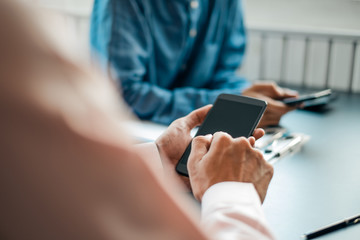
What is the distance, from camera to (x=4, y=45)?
0.26 metres

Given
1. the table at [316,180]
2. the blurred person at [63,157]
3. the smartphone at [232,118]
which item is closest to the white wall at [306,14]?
the table at [316,180]

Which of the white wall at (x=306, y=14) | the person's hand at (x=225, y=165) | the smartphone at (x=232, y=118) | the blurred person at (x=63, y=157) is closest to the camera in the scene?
the blurred person at (x=63, y=157)

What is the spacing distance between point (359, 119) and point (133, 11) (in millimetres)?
681

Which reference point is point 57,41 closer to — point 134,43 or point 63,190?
point 63,190

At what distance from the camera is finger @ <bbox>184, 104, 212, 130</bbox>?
815 mm

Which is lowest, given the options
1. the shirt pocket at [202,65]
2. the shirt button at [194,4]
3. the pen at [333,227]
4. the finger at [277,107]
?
the pen at [333,227]

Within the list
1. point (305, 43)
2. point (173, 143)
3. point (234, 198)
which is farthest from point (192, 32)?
point (234, 198)

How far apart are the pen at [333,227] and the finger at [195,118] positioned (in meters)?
0.31

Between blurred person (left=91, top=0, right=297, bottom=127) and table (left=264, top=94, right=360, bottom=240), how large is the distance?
5.3 inches

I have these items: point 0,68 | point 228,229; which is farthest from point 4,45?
point 228,229

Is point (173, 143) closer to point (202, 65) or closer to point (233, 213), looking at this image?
point (233, 213)

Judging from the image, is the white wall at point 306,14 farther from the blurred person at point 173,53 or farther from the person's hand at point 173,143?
the person's hand at point 173,143

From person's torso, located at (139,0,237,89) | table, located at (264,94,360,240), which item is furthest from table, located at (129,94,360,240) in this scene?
person's torso, located at (139,0,237,89)

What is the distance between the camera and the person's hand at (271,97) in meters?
1.05
